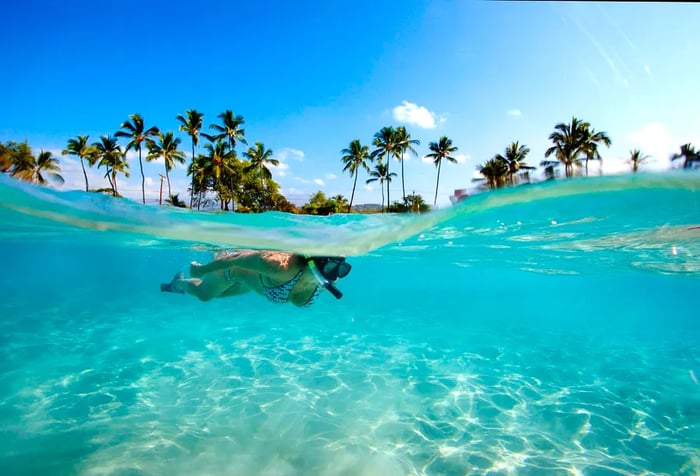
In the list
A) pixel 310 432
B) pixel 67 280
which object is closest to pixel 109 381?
pixel 310 432

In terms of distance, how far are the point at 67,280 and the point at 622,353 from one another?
348 feet

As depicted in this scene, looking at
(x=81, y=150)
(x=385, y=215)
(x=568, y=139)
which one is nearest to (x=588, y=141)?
(x=568, y=139)

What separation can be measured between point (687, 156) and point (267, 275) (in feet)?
26.3

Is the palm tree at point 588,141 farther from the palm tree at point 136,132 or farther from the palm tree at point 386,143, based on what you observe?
the palm tree at point 136,132

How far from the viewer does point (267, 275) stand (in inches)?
263

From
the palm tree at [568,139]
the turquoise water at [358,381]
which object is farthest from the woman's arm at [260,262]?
the palm tree at [568,139]

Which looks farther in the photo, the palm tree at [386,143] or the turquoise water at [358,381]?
the palm tree at [386,143]

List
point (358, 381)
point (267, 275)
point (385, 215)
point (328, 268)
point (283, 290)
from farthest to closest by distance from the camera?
1. point (385, 215)
2. point (358, 381)
3. point (283, 290)
4. point (267, 275)
5. point (328, 268)

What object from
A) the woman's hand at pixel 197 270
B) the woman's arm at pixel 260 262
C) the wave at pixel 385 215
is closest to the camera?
the woman's arm at pixel 260 262

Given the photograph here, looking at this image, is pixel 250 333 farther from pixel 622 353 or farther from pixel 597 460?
pixel 622 353

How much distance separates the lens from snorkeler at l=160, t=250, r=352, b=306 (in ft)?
19.9

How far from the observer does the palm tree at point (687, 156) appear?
18.9ft

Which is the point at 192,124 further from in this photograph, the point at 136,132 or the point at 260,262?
the point at 260,262

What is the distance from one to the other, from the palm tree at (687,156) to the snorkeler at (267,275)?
595 centimetres
